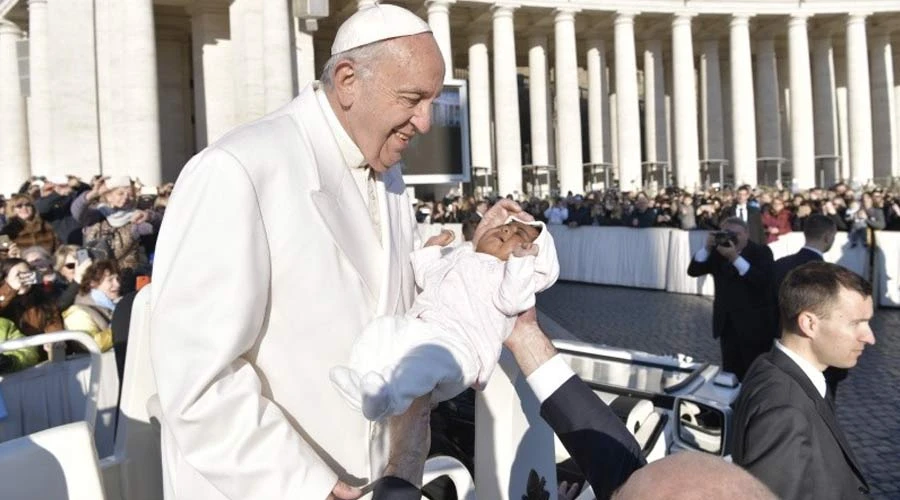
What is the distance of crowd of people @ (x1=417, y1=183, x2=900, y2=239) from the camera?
15.8 meters

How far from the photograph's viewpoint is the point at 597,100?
38531mm

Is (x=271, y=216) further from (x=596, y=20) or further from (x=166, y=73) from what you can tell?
(x=596, y=20)

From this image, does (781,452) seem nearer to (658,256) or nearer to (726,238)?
(726,238)

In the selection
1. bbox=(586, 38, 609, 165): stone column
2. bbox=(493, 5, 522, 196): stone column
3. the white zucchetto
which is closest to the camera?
the white zucchetto

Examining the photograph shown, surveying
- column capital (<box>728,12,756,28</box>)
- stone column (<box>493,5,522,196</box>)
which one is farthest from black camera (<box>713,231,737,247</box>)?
column capital (<box>728,12,756,28</box>)

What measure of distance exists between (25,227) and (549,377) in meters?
8.92

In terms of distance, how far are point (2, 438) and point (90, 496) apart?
2.54 metres

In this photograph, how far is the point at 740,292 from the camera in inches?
272

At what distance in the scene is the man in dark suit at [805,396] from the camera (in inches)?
97.5

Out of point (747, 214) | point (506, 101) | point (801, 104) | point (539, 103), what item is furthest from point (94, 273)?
point (801, 104)

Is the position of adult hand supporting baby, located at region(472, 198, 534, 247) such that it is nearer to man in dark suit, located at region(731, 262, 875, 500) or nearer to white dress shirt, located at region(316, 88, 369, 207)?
white dress shirt, located at region(316, 88, 369, 207)

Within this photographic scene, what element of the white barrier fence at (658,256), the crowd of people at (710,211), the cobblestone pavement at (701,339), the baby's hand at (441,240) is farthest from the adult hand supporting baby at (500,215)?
the crowd of people at (710,211)

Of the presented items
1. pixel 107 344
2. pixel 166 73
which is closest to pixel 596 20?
pixel 166 73

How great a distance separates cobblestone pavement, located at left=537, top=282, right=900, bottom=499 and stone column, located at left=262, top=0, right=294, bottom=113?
395 inches
